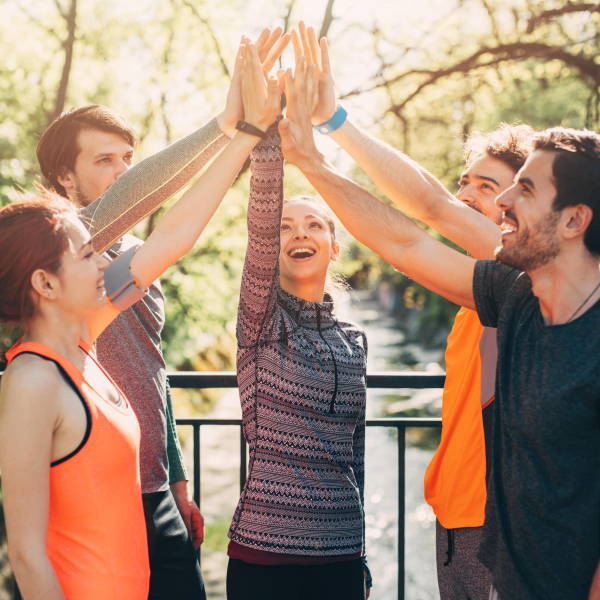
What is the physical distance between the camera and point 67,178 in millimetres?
2076

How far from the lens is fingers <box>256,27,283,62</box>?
72.4 inches

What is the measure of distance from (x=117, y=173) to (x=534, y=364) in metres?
1.56

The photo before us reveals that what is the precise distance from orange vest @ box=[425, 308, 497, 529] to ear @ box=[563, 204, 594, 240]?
1.61 feet

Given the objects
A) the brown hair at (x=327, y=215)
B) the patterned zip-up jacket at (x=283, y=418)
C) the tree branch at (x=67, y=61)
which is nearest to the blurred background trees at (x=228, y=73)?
the tree branch at (x=67, y=61)

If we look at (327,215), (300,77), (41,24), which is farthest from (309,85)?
(41,24)

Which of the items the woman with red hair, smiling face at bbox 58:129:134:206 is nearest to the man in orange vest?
smiling face at bbox 58:129:134:206

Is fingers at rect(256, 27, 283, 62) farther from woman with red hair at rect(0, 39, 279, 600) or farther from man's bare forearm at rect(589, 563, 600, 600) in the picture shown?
man's bare forearm at rect(589, 563, 600, 600)

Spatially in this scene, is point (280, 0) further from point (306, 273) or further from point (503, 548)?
point (503, 548)

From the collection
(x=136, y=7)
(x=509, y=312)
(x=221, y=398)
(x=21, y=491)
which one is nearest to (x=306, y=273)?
(x=509, y=312)

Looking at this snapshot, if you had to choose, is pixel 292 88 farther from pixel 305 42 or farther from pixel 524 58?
pixel 524 58

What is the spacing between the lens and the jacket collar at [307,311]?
6.38ft

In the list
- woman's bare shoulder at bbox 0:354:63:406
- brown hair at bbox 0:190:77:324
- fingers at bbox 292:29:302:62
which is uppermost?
fingers at bbox 292:29:302:62

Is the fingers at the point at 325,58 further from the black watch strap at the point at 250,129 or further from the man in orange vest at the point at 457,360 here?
the black watch strap at the point at 250,129

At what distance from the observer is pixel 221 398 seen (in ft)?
52.9
